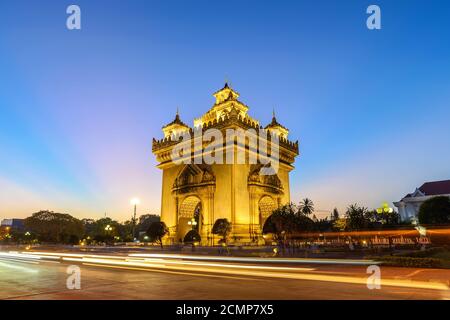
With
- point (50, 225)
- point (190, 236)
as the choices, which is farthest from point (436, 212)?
point (50, 225)

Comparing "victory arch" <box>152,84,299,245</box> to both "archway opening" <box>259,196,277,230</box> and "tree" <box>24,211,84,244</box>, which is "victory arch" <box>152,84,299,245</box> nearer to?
"archway opening" <box>259,196,277,230</box>

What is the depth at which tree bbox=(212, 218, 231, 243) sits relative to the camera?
35.5 m

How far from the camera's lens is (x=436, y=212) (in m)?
58.7

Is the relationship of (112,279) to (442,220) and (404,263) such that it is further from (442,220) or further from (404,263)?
(442,220)

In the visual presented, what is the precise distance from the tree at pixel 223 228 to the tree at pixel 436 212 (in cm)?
4055

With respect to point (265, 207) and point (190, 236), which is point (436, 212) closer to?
point (265, 207)

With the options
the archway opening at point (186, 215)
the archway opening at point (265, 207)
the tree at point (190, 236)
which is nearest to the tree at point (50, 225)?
the archway opening at point (186, 215)

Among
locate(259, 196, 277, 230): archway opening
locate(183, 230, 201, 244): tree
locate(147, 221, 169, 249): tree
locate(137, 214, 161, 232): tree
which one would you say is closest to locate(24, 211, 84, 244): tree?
locate(137, 214, 161, 232): tree

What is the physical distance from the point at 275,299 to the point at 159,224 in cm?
3674

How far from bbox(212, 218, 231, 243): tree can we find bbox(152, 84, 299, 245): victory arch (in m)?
1.58

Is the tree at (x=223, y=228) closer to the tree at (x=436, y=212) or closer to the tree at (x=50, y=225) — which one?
the tree at (x=436, y=212)
